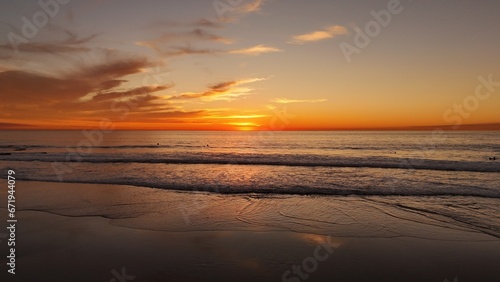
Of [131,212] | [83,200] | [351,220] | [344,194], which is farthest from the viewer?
[344,194]

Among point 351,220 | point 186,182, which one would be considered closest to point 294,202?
point 351,220

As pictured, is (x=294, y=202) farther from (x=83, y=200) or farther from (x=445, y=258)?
(x=83, y=200)

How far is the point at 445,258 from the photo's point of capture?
643 cm

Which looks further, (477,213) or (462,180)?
(462,180)

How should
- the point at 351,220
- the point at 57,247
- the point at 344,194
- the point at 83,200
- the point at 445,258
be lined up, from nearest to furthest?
1. the point at 445,258
2. the point at 57,247
3. the point at 351,220
4. the point at 83,200
5. the point at 344,194

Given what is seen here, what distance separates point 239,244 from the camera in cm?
724

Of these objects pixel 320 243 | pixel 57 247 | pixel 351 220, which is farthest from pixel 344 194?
pixel 57 247

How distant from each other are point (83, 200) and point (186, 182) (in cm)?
657

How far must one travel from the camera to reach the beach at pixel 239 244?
5.64 m

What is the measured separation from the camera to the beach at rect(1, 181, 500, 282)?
5.64 meters

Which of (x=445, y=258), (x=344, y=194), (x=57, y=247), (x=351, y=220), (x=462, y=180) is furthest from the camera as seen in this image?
(x=462, y=180)

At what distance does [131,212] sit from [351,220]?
8.01 m

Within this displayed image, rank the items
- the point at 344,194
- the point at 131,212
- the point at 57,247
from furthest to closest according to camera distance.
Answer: the point at 344,194, the point at 131,212, the point at 57,247

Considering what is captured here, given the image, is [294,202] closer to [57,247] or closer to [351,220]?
[351,220]
